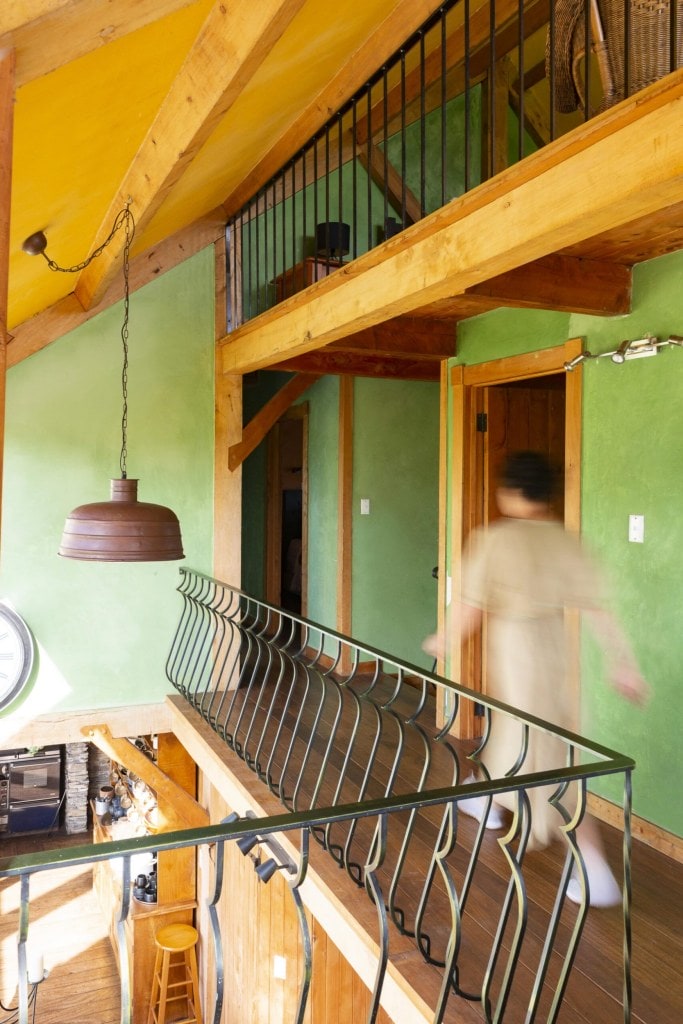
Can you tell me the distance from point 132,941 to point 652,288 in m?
6.09

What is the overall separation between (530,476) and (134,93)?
187 centimetres

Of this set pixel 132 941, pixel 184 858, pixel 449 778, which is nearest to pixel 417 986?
pixel 449 778

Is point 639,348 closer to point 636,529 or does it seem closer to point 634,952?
point 636,529

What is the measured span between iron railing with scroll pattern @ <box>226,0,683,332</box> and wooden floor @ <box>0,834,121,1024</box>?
17.8ft

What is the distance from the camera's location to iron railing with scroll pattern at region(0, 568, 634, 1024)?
1553mm

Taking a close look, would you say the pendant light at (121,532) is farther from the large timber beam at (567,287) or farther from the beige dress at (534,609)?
the large timber beam at (567,287)

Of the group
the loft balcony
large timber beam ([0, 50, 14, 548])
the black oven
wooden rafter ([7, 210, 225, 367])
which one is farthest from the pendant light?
the black oven

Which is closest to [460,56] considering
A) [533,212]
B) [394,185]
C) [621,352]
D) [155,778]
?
[394,185]

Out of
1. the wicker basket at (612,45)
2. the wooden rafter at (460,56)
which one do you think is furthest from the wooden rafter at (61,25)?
the wooden rafter at (460,56)

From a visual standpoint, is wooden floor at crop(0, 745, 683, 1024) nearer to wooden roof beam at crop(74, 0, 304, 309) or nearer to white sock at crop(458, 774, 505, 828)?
white sock at crop(458, 774, 505, 828)

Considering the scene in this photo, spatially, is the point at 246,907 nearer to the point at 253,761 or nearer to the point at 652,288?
the point at 253,761

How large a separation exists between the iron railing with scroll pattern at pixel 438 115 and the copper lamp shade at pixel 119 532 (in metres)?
1.52

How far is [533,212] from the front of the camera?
217 cm

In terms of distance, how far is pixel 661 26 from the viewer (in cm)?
229
